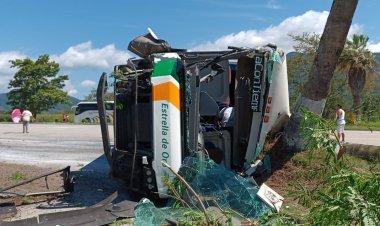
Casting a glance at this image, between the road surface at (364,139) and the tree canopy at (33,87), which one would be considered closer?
the road surface at (364,139)

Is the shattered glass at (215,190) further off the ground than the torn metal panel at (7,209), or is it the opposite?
the shattered glass at (215,190)

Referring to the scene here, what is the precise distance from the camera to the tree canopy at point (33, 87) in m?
60.2

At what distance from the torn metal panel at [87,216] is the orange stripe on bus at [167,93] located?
1.53 meters

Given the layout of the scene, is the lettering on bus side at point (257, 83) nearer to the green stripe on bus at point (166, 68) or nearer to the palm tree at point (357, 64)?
the green stripe on bus at point (166, 68)

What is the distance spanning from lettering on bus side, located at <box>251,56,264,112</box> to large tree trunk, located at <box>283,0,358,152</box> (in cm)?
90

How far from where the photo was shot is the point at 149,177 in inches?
289

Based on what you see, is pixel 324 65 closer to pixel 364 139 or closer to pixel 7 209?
pixel 7 209

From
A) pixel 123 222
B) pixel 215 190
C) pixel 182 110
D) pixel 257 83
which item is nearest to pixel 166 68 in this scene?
pixel 182 110

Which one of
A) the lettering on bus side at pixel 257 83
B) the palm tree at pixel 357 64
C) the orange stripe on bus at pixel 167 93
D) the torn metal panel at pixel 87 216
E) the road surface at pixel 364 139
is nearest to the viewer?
the torn metal panel at pixel 87 216

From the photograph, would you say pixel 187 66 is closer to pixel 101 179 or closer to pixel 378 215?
pixel 101 179

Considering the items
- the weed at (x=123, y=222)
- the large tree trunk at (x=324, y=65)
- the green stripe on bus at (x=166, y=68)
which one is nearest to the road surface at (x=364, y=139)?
the large tree trunk at (x=324, y=65)

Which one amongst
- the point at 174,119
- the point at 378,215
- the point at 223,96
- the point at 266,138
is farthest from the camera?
the point at 223,96

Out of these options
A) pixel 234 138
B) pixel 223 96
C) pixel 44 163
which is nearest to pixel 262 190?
pixel 234 138

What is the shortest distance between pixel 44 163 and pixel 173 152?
6357mm
